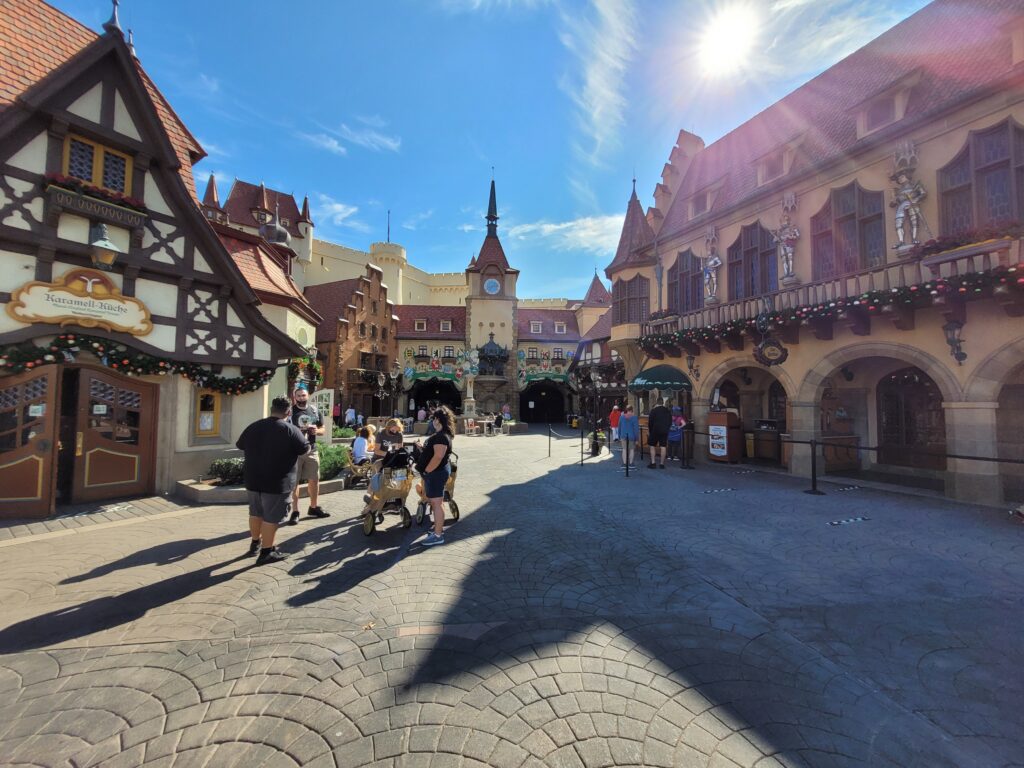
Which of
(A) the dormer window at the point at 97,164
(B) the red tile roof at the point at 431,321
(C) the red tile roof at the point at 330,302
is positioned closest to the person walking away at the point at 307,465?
(A) the dormer window at the point at 97,164

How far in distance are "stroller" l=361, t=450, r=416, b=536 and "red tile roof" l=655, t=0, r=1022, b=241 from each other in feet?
44.3

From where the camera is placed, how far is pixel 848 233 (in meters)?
11.5

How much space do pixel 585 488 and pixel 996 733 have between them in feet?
24.5

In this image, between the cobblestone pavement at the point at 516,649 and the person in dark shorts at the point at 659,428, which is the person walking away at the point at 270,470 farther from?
the person in dark shorts at the point at 659,428

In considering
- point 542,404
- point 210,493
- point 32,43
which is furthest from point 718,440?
point 542,404

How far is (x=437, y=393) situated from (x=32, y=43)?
37.3 m

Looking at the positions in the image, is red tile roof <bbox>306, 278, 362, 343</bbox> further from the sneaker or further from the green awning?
the sneaker

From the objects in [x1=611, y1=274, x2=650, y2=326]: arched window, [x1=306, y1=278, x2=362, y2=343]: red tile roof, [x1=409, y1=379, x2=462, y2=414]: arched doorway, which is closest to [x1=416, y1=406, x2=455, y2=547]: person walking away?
[x1=611, y1=274, x2=650, y2=326]: arched window

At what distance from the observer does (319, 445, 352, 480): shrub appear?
9.93 meters

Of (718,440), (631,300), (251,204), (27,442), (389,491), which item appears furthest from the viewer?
(251,204)

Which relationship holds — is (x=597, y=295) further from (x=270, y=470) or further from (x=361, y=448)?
(x=270, y=470)

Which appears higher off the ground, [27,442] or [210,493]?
[27,442]

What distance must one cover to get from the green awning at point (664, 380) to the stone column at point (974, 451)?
22.4 ft

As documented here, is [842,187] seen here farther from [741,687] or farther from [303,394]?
[303,394]
